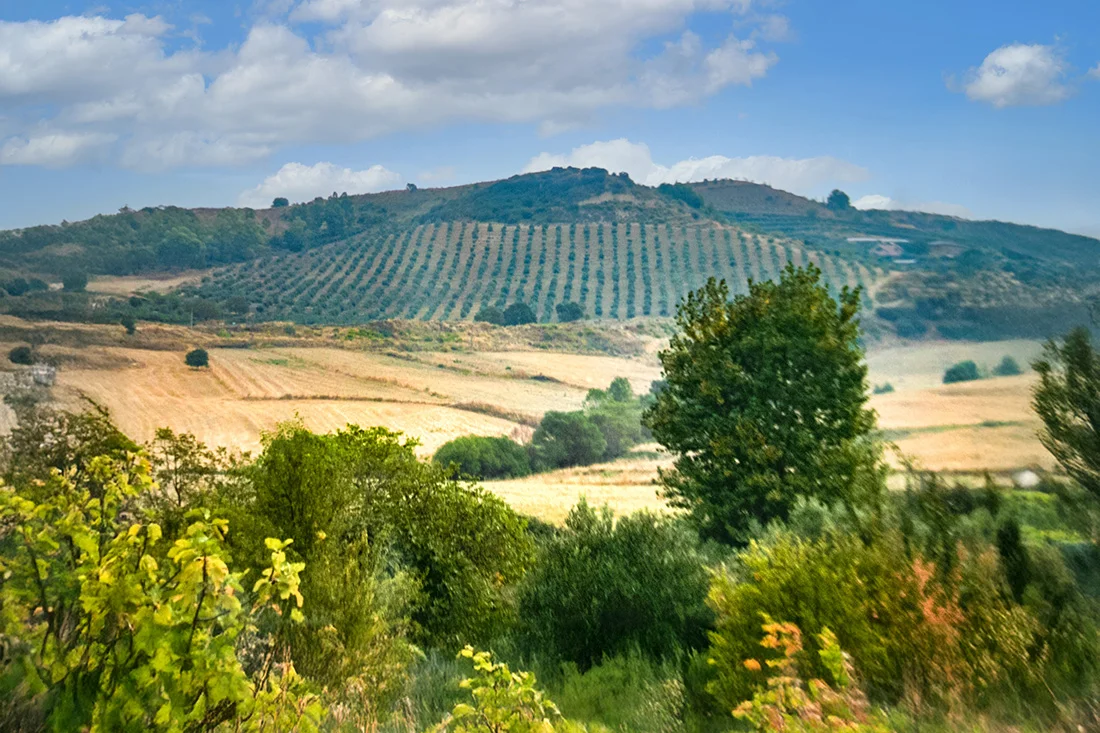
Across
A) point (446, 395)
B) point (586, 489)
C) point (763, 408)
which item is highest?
point (763, 408)

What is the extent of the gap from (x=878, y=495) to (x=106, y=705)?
7.33 meters

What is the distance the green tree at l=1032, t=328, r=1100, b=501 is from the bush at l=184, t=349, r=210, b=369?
1662cm

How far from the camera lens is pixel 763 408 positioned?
40.7 ft

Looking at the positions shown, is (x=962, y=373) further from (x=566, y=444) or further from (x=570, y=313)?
(x=570, y=313)

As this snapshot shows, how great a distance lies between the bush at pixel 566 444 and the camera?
17766 millimetres

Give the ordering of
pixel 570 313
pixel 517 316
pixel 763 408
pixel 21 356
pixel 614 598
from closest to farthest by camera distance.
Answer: pixel 614 598 → pixel 763 408 → pixel 21 356 → pixel 517 316 → pixel 570 313

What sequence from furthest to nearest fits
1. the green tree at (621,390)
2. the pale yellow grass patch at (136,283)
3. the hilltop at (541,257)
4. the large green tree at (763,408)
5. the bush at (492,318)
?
the bush at (492,318) → the pale yellow grass patch at (136,283) → the hilltop at (541,257) → the green tree at (621,390) → the large green tree at (763,408)

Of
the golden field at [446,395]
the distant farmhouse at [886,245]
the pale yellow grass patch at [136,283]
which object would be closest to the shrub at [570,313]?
the golden field at [446,395]

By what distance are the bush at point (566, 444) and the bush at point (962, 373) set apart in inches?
372

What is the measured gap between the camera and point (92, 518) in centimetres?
315

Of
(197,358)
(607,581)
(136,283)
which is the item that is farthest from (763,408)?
(136,283)

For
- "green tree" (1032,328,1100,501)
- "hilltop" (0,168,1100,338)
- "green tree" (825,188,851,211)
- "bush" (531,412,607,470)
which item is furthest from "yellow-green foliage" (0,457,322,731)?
"green tree" (825,188,851,211)

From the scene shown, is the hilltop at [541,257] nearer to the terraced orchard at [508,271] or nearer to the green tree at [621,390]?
the terraced orchard at [508,271]

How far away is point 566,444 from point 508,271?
23.0 meters
